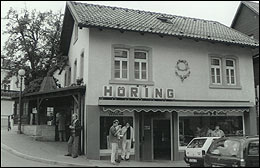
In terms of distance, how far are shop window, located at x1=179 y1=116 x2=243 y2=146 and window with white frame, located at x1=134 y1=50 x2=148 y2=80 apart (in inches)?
119

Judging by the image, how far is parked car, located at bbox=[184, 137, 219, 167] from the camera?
13047 millimetres

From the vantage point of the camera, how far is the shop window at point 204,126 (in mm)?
17025

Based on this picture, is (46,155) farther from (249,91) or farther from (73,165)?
(249,91)

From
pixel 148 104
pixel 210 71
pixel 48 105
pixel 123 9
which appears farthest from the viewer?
pixel 48 105

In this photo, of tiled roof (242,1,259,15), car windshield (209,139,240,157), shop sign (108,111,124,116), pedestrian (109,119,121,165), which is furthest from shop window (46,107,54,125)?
tiled roof (242,1,259,15)

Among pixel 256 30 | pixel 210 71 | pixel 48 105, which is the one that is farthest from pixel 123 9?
pixel 256 30

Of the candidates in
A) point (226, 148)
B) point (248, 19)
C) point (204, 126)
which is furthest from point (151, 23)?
point (248, 19)

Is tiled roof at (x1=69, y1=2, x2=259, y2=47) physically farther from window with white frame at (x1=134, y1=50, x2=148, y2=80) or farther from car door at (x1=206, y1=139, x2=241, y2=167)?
car door at (x1=206, y1=139, x2=241, y2=167)

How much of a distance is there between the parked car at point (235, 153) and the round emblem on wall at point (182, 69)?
7.00 metres

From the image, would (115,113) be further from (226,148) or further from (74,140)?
(226,148)

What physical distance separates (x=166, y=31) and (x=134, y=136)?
556cm

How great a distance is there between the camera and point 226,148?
10141mm

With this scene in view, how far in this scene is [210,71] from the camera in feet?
59.1

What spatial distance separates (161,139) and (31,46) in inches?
524
